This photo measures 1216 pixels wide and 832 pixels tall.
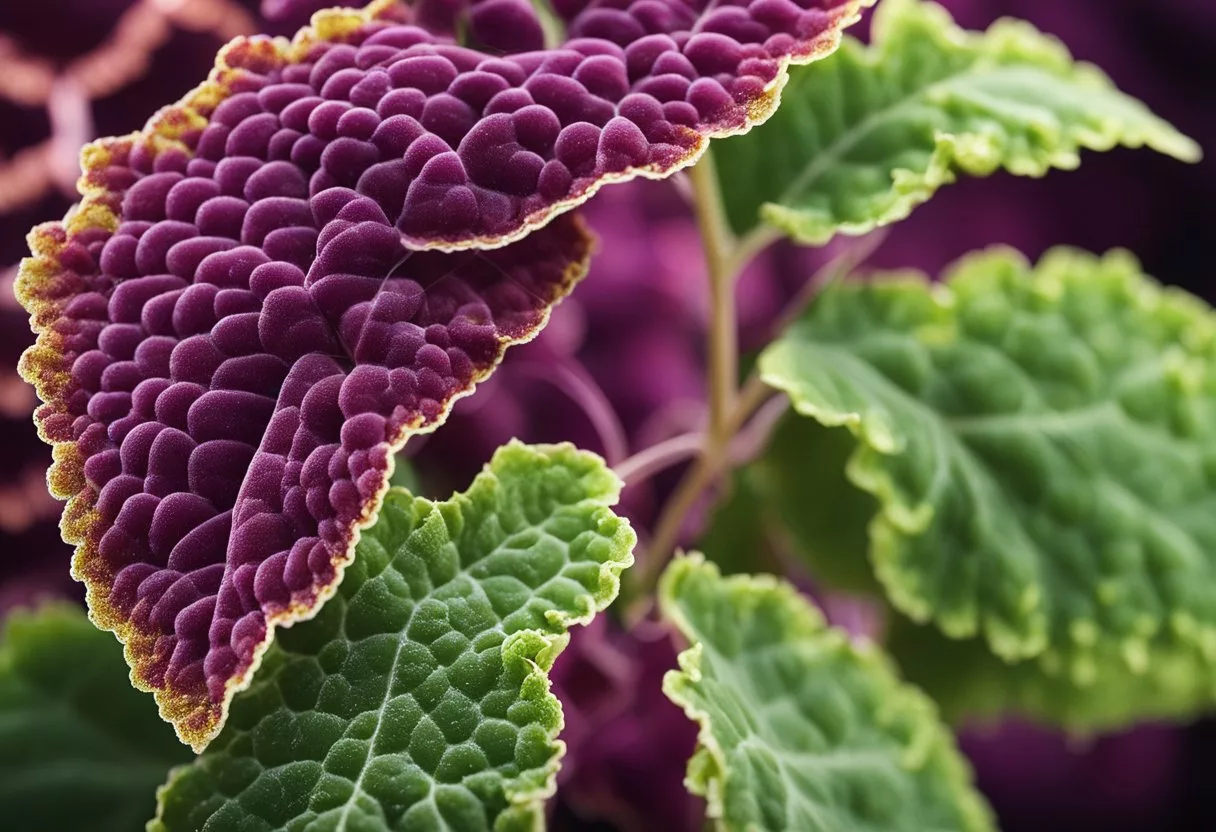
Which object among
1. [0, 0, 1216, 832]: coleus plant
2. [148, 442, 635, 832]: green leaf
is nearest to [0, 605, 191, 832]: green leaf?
[0, 0, 1216, 832]: coleus plant

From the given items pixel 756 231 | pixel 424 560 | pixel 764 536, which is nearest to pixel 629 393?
pixel 764 536

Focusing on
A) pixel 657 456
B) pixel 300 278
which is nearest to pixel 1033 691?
pixel 657 456

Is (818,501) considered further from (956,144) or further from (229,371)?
(229,371)

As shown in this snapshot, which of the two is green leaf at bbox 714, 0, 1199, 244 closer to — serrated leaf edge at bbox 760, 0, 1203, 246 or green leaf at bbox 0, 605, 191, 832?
serrated leaf edge at bbox 760, 0, 1203, 246

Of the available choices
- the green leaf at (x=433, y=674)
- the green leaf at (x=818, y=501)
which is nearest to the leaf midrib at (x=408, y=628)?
the green leaf at (x=433, y=674)

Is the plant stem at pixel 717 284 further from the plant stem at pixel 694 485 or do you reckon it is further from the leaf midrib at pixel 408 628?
the leaf midrib at pixel 408 628

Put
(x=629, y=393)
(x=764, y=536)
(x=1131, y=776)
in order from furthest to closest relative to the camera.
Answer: (x=1131, y=776)
(x=629, y=393)
(x=764, y=536)

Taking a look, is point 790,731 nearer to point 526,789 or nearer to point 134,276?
point 526,789
